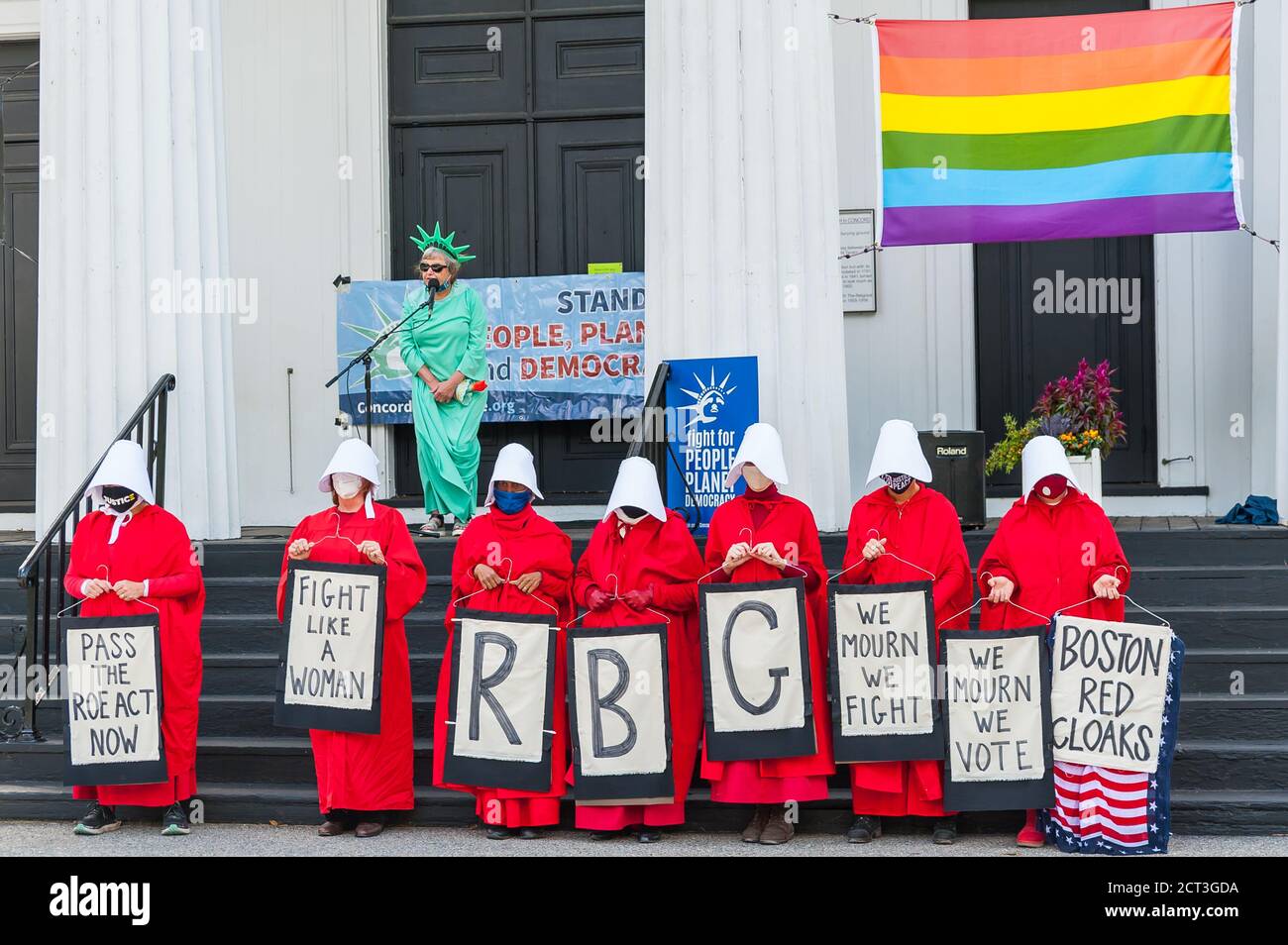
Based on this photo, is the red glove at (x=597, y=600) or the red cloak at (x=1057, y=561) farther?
the red glove at (x=597, y=600)

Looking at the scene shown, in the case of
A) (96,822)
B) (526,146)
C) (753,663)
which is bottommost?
(96,822)

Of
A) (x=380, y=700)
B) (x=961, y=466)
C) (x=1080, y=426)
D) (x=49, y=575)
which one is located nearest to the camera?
(x=380, y=700)

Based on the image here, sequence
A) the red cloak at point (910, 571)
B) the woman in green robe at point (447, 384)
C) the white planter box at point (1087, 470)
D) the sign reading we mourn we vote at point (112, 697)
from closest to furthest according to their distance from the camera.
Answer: the red cloak at point (910, 571), the sign reading we mourn we vote at point (112, 697), the white planter box at point (1087, 470), the woman in green robe at point (447, 384)

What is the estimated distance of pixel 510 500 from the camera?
287 inches

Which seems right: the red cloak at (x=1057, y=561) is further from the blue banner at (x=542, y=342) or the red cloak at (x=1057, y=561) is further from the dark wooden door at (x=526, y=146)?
the dark wooden door at (x=526, y=146)

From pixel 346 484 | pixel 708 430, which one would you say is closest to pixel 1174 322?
pixel 708 430

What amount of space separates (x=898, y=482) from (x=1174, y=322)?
5.11m

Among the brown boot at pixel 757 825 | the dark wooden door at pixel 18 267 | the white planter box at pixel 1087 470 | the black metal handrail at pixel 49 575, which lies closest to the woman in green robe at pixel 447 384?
the black metal handrail at pixel 49 575

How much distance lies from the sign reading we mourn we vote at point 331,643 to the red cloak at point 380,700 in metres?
0.11

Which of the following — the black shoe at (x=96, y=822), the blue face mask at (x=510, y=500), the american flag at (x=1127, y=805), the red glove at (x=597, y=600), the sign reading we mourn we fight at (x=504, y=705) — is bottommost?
the black shoe at (x=96, y=822)

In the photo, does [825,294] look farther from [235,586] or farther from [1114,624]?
[235,586]

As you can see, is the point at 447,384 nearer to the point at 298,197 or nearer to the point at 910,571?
the point at 298,197

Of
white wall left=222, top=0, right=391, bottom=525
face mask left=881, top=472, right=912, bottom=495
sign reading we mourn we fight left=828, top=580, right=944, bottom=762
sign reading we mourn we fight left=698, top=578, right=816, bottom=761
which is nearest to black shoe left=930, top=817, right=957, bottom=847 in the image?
sign reading we mourn we fight left=828, top=580, right=944, bottom=762

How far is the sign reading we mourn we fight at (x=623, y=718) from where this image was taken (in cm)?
682
